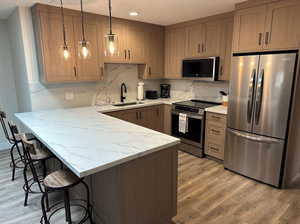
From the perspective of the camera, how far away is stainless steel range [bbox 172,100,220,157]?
349cm

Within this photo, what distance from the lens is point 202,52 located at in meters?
3.73

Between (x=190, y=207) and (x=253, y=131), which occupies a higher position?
(x=253, y=131)

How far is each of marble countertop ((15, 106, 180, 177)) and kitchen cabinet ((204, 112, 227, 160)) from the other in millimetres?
1546

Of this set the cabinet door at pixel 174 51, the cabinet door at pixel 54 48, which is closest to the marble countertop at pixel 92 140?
the cabinet door at pixel 54 48

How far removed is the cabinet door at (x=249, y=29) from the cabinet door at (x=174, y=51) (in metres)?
1.29

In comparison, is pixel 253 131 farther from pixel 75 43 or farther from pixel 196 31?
pixel 75 43

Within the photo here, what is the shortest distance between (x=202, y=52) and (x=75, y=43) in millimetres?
2239

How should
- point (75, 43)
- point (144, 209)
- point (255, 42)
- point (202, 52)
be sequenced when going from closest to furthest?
point (144, 209) < point (255, 42) < point (75, 43) < point (202, 52)

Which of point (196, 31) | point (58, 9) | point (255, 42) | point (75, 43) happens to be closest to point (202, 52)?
point (196, 31)

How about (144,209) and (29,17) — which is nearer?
(144,209)

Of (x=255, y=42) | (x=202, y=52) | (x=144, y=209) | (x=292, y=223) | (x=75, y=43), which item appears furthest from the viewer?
(x=202, y=52)

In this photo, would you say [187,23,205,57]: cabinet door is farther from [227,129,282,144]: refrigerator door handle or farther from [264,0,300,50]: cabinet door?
[227,129,282,144]: refrigerator door handle

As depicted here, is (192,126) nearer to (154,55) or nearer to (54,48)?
(154,55)

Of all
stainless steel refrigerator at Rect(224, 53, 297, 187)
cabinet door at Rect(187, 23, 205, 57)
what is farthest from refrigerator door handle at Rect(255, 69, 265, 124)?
cabinet door at Rect(187, 23, 205, 57)
